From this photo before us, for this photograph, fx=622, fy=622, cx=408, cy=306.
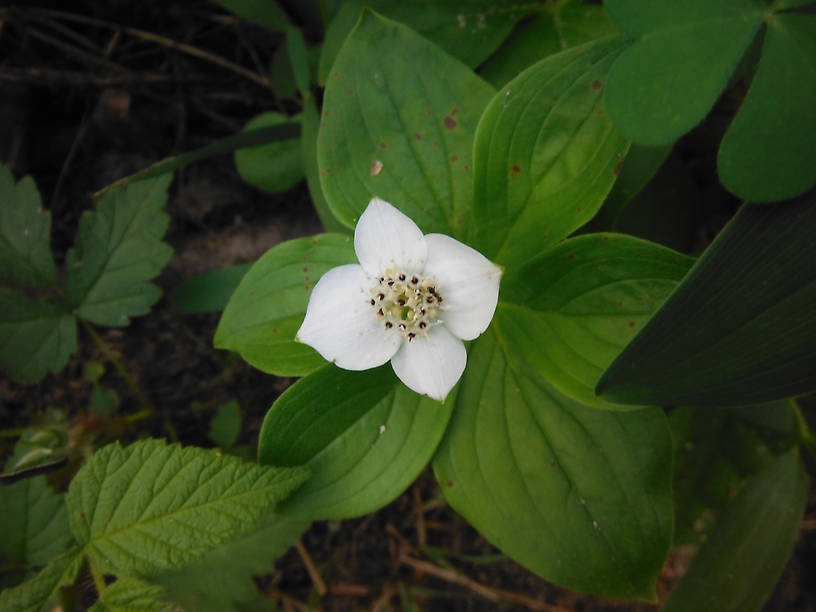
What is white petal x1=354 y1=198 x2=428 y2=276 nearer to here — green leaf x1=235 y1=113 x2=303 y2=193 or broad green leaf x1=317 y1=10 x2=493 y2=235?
broad green leaf x1=317 y1=10 x2=493 y2=235

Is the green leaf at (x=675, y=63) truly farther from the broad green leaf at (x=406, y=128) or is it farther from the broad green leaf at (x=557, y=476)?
the broad green leaf at (x=557, y=476)

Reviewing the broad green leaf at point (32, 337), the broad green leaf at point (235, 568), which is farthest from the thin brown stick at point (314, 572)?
the broad green leaf at point (32, 337)

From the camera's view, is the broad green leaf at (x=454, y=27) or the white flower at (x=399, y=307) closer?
the white flower at (x=399, y=307)

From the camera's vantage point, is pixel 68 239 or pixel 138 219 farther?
pixel 68 239

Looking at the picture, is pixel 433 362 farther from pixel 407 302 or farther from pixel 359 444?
pixel 359 444

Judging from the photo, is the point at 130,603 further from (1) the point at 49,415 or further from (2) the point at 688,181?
(2) the point at 688,181

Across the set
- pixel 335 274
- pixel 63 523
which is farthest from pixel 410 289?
pixel 63 523
